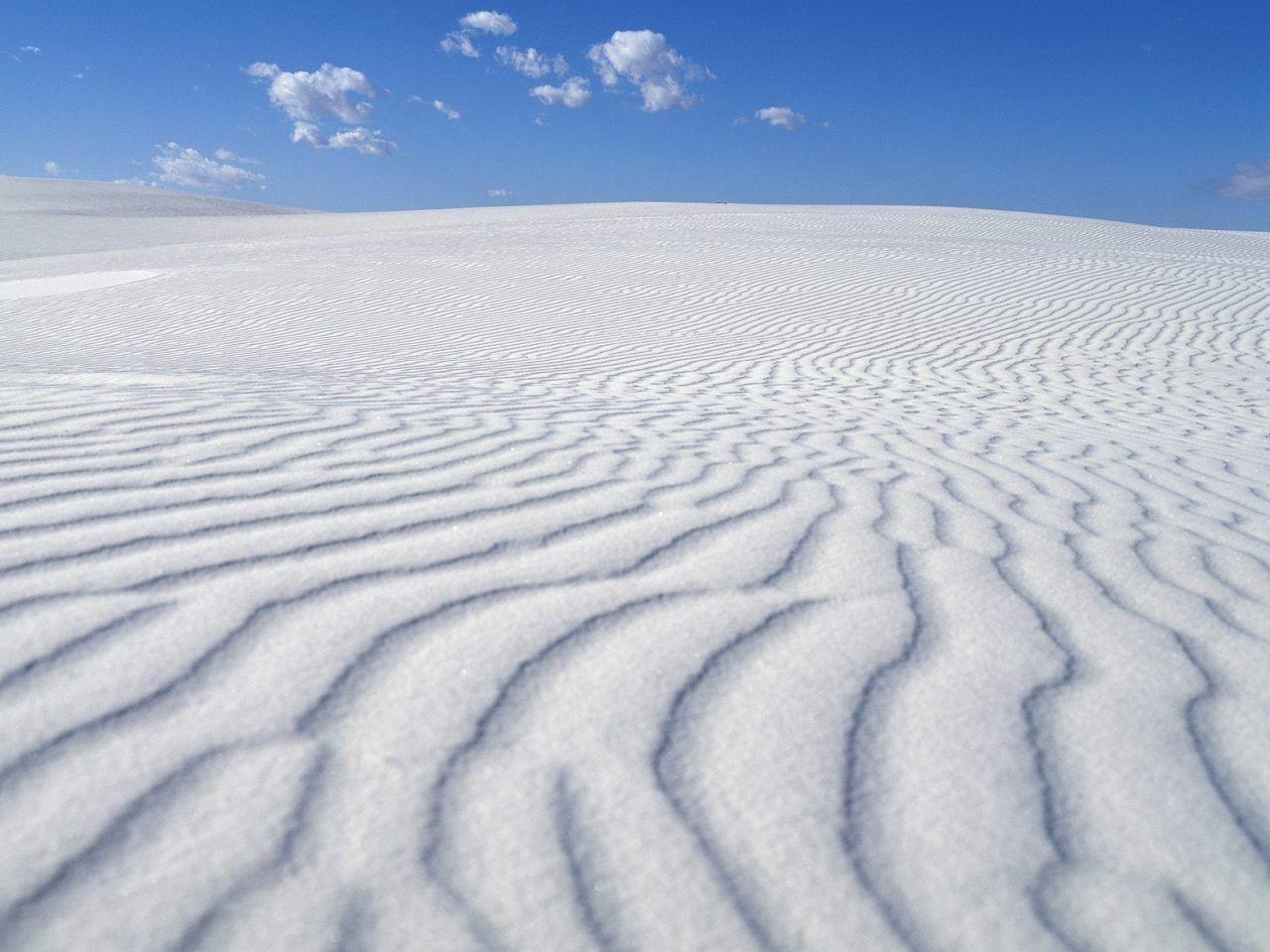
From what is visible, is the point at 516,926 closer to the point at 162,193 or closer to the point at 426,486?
the point at 426,486

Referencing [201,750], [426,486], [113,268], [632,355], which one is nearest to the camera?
[201,750]

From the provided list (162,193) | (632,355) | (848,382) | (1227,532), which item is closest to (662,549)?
(1227,532)

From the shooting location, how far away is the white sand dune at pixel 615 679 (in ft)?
4.42

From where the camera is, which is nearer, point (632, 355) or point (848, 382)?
point (848, 382)

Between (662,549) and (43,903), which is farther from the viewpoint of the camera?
(662,549)

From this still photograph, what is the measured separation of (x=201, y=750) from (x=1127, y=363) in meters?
8.09

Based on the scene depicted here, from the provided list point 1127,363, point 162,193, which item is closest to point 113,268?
point 1127,363

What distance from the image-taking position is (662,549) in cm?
254

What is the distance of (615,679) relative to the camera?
186cm

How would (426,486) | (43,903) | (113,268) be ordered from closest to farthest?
(43,903) → (426,486) → (113,268)

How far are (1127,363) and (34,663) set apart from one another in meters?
8.15

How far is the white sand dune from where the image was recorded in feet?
4.42

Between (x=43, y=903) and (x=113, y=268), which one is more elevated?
(x=43, y=903)

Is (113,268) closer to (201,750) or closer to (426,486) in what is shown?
(426,486)
